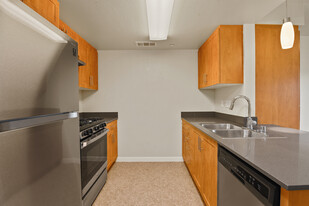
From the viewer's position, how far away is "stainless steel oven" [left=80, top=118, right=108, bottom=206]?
5.70 feet

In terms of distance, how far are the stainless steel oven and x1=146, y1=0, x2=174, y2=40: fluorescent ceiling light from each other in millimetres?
1512

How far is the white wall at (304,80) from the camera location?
2.32 m

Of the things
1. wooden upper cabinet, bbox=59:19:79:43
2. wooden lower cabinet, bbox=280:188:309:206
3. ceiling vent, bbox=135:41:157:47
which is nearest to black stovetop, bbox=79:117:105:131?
wooden upper cabinet, bbox=59:19:79:43

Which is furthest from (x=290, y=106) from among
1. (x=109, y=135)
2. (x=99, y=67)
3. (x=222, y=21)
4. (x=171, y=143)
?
(x=99, y=67)

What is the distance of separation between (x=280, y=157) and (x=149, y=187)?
1.92 m

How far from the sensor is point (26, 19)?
0.78 m

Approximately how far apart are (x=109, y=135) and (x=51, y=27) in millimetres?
2170

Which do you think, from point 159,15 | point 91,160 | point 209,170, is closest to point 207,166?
point 209,170

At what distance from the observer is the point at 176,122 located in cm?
351

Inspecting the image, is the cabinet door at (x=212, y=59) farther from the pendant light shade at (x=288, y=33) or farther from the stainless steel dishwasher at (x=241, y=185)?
the stainless steel dishwasher at (x=241, y=185)

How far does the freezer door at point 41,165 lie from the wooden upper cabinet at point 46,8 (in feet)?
2.49

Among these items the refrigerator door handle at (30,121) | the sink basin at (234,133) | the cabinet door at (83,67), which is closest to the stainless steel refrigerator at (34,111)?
the refrigerator door handle at (30,121)

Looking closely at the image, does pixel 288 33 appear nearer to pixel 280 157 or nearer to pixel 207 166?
pixel 280 157

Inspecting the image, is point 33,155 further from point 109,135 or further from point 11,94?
point 109,135
